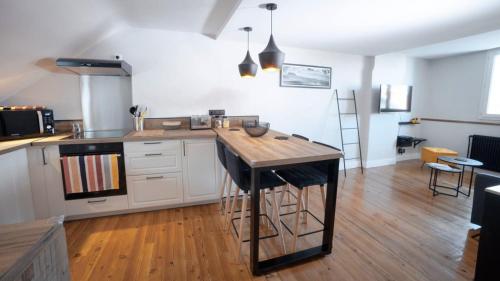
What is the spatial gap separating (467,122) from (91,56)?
6.44 m

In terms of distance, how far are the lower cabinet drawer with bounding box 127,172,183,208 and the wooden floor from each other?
139 millimetres

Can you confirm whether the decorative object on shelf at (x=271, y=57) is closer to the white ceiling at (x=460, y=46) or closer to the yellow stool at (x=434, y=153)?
the white ceiling at (x=460, y=46)

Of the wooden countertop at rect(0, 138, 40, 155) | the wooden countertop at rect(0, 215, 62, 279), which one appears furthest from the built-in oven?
the wooden countertop at rect(0, 215, 62, 279)

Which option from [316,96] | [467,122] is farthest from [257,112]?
[467,122]

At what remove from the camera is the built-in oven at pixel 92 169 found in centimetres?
231

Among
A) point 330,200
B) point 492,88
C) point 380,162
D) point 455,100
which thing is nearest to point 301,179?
point 330,200

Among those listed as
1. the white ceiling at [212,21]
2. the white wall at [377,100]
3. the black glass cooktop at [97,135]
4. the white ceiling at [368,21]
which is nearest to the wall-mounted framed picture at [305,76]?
the white ceiling at [368,21]

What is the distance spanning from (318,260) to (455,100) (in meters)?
4.94

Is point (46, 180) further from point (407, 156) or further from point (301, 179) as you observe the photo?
point (407, 156)

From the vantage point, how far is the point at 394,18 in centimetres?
239

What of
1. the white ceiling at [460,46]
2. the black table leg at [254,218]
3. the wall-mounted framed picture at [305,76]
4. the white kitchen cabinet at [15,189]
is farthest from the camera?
the wall-mounted framed picture at [305,76]

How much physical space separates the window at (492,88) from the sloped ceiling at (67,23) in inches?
190

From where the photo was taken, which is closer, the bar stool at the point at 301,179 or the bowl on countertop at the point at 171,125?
the bar stool at the point at 301,179

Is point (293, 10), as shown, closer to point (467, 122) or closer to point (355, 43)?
point (355, 43)
